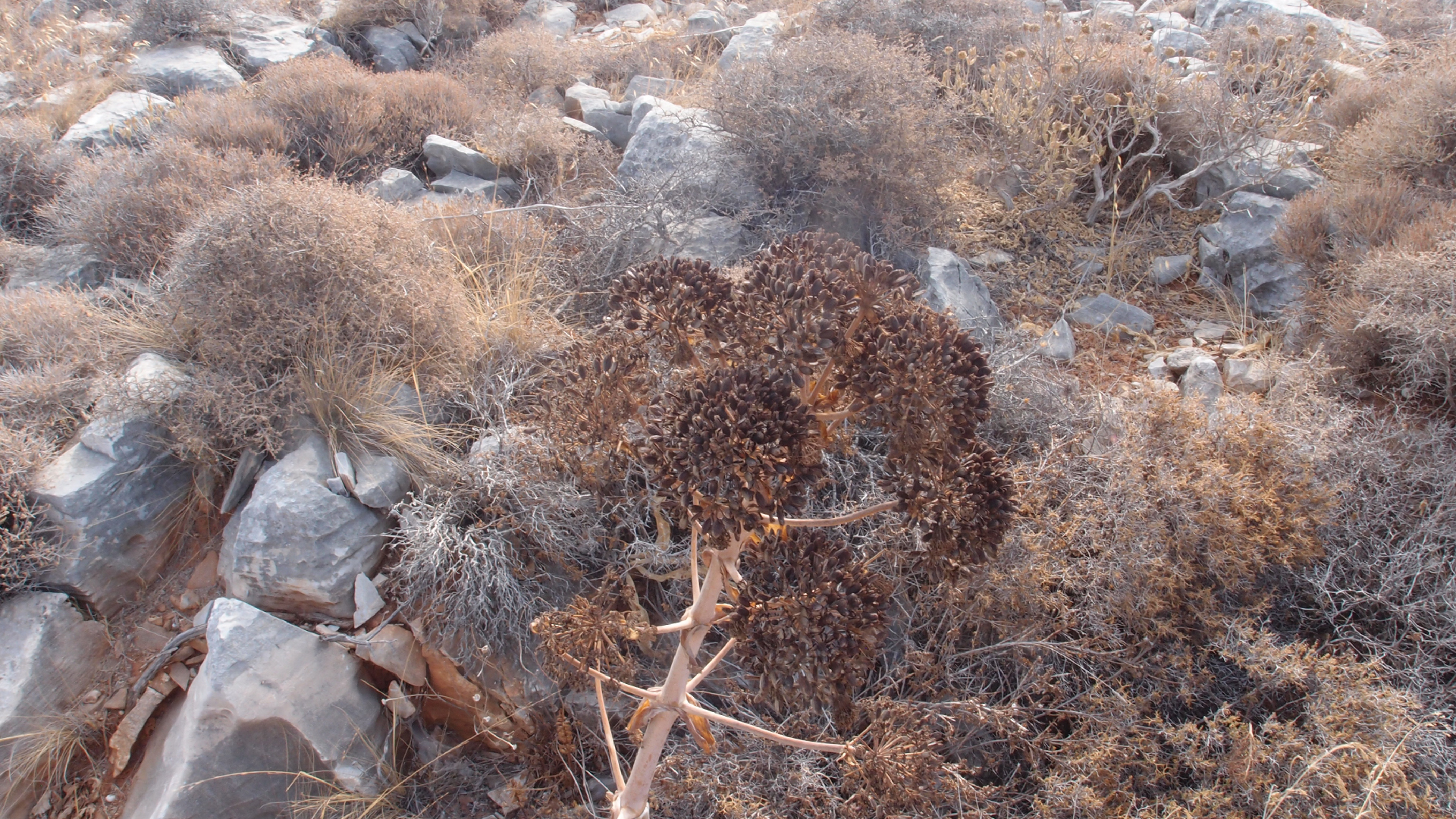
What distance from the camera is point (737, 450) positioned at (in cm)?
131

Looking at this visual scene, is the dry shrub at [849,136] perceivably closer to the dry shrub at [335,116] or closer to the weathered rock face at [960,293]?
the weathered rock face at [960,293]

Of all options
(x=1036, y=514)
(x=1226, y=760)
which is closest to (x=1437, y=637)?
(x=1226, y=760)

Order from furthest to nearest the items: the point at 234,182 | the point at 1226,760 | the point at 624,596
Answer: the point at 234,182 < the point at 624,596 < the point at 1226,760

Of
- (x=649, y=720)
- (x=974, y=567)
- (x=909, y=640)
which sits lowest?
(x=909, y=640)

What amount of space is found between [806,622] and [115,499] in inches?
127

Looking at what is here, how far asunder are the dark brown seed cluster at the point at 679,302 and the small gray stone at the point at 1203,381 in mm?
3045

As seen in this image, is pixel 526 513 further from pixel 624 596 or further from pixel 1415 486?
pixel 1415 486

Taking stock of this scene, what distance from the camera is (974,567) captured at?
162 cm

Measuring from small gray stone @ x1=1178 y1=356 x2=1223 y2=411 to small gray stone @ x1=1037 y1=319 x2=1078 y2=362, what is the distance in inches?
21.7

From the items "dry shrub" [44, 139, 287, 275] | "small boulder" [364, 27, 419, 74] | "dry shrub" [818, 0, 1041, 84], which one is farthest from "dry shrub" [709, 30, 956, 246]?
"small boulder" [364, 27, 419, 74]

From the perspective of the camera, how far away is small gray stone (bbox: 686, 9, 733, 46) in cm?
841

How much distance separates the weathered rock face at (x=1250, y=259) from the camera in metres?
4.50

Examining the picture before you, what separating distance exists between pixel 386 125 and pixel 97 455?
12.1 feet

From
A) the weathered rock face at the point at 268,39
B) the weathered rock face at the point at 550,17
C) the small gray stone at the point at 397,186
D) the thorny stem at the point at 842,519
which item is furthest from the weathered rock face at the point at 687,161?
the weathered rock face at the point at 550,17
